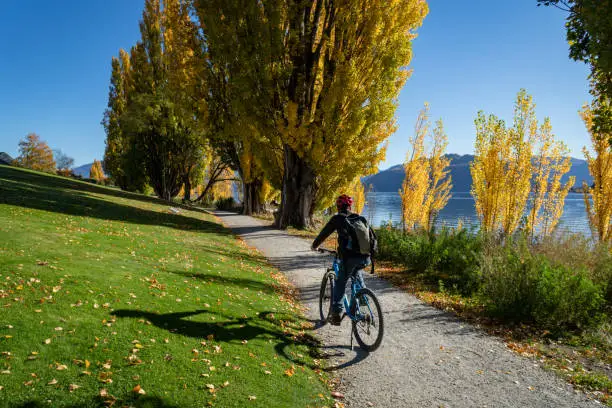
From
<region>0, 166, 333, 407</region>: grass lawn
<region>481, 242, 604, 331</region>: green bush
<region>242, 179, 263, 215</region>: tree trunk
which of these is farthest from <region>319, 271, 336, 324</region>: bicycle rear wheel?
<region>242, 179, 263, 215</region>: tree trunk

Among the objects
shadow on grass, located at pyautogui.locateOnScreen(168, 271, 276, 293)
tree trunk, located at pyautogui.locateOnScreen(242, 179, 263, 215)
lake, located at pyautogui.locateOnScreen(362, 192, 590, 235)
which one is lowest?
shadow on grass, located at pyautogui.locateOnScreen(168, 271, 276, 293)

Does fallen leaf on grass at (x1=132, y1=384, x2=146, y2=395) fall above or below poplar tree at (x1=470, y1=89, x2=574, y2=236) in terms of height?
below

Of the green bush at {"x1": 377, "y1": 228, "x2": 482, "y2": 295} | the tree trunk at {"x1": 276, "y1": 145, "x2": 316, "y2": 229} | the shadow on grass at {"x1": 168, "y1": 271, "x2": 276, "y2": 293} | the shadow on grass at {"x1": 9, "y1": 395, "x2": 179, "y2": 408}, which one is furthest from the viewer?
the tree trunk at {"x1": 276, "y1": 145, "x2": 316, "y2": 229}

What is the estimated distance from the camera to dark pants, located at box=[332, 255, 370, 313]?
5809mm

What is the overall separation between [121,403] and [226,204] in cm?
4289

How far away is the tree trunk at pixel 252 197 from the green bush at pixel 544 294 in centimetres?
2575

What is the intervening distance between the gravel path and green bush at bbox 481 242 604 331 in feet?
4.06

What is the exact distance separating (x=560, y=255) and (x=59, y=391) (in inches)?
385

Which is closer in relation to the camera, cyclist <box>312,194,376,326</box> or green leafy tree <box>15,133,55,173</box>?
cyclist <box>312,194,376,326</box>

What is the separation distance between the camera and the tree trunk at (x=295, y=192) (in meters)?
20.5

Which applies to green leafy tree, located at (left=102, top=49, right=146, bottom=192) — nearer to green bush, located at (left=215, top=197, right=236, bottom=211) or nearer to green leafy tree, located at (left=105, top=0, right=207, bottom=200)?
green leafy tree, located at (left=105, top=0, right=207, bottom=200)

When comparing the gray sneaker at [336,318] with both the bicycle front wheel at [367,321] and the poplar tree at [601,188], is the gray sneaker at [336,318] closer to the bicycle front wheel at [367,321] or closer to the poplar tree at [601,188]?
the bicycle front wheel at [367,321]

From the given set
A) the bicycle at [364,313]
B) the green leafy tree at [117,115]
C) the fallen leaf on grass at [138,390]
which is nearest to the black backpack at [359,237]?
the bicycle at [364,313]

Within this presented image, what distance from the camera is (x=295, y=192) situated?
68.4 ft
